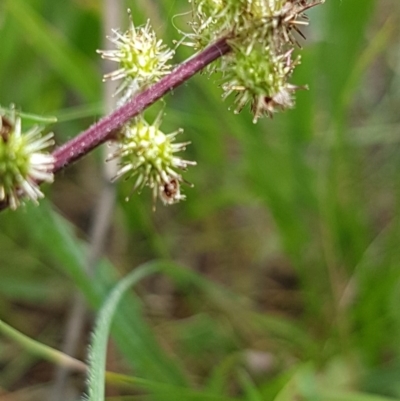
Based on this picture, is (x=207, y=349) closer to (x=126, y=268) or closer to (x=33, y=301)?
(x=126, y=268)

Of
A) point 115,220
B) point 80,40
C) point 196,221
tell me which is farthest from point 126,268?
point 80,40

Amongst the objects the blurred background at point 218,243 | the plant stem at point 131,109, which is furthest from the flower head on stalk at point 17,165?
the blurred background at point 218,243

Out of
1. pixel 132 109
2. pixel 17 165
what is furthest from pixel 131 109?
pixel 17 165

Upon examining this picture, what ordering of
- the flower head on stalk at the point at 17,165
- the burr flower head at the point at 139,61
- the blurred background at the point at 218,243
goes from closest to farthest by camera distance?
the flower head on stalk at the point at 17,165 < the burr flower head at the point at 139,61 < the blurred background at the point at 218,243

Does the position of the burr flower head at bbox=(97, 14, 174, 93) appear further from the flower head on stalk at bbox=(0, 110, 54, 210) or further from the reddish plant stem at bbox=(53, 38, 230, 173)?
the flower head on stalk at bbox=(0, 110, 54, 210)

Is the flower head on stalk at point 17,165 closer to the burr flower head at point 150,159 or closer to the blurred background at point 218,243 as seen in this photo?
the burr flower head at point 150,159

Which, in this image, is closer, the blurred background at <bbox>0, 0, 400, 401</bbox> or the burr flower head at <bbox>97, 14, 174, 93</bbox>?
the burr flower head at <bbox>97, 14, 174, 93</bbox>

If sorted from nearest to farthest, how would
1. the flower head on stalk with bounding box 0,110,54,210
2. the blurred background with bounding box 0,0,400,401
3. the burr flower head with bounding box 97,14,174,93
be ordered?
the flower head on stalk with bounding box 0,110,54,210 < the burr flower head with bounding box 97,14,174,93 < the blurred background with bounding box 0,0,400,401

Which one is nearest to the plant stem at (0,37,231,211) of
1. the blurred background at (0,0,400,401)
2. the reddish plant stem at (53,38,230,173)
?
the reddish plant stem at (53,38,230,173)
